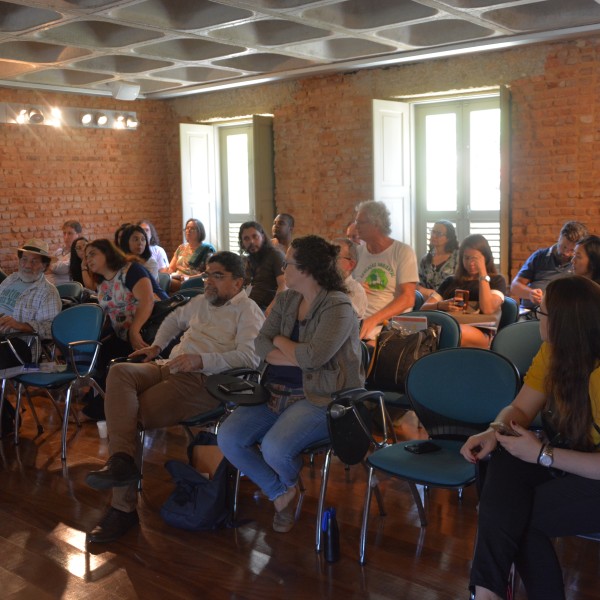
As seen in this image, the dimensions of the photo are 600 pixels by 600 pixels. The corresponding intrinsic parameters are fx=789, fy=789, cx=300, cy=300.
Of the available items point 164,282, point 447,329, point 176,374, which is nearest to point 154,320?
point 176,374

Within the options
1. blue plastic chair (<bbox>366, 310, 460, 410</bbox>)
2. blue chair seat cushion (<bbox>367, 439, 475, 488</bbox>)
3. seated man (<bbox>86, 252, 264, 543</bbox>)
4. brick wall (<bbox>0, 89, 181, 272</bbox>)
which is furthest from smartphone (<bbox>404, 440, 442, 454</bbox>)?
brick wall (<bbox>0, 89, 181, 272</bbox>)

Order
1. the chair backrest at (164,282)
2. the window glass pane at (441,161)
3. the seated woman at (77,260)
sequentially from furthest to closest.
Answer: the window glass pane at (441,161), the seated woman at (77,260), the chair backrest at (164,282)

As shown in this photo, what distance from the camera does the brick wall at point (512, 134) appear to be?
25.6ft

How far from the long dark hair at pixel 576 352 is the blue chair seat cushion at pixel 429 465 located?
556 mm

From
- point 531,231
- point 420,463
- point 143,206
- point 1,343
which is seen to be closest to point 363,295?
point 420,463

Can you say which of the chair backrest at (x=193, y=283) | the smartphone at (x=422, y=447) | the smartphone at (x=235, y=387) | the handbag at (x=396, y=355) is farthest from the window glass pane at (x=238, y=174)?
the smartphone at (x=422, y=447)

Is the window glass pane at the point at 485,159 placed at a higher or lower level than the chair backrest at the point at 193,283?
higher

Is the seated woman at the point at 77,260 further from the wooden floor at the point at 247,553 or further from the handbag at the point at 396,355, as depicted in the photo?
the handbag at the point at 396,355

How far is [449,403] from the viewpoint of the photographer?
3.59 m

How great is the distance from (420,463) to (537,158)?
5634 millimetres

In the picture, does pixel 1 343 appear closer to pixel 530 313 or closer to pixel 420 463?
pixel 420 463

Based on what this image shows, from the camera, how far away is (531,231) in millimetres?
8250

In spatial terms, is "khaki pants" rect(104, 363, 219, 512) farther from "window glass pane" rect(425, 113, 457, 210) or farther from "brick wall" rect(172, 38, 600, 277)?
"window glass pane" rect(425, 113, 457, 210)

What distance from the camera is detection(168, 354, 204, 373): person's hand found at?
Answer: 4270mm
